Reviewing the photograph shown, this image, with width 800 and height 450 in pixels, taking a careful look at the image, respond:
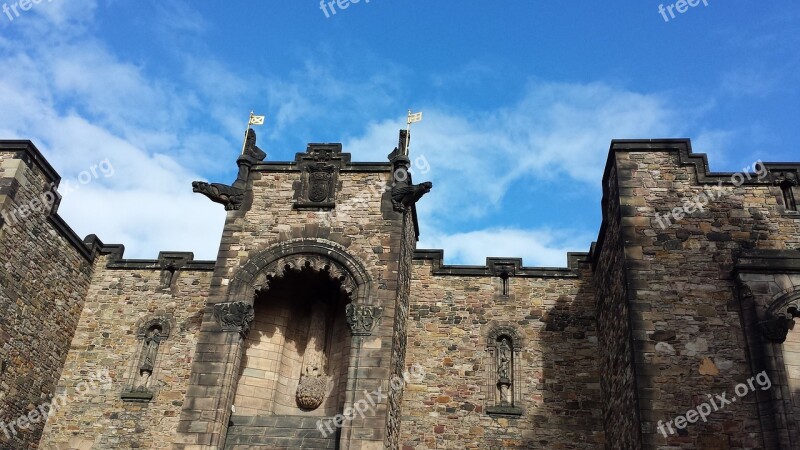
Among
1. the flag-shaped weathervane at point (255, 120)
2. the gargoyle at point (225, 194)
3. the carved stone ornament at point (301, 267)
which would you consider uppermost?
the flag-shaped weathervane at point (255, 120)

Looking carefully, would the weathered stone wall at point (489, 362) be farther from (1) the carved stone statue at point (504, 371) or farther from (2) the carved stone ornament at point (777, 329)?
(2) the carved stone ornament at point (777, 329)

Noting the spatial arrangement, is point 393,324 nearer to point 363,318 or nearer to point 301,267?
point 363,318

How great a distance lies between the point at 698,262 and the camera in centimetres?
1286

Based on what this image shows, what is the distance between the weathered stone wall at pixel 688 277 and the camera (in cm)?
1151

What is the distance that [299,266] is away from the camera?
1465cm

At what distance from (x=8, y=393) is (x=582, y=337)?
12.3 metres

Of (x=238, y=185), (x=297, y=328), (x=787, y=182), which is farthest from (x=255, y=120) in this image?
(x=787, y=182)

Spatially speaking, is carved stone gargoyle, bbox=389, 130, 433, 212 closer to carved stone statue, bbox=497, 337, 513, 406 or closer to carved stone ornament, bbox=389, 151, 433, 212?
carved stone ornament, bbox=389, 151, 433, 212

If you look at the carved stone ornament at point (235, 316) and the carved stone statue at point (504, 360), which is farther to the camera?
the carved stone statue at point (504, 360)

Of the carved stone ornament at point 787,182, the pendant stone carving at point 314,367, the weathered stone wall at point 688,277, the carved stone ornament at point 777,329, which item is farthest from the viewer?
the pendant stone carving at point 314,367

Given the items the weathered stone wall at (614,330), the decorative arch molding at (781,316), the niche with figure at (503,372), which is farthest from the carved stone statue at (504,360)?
the decorative arch molding at (781,316)

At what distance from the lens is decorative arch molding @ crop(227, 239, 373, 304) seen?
14.4 m

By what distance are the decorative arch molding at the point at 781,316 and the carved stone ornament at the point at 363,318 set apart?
265 inches

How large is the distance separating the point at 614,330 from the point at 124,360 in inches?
443
